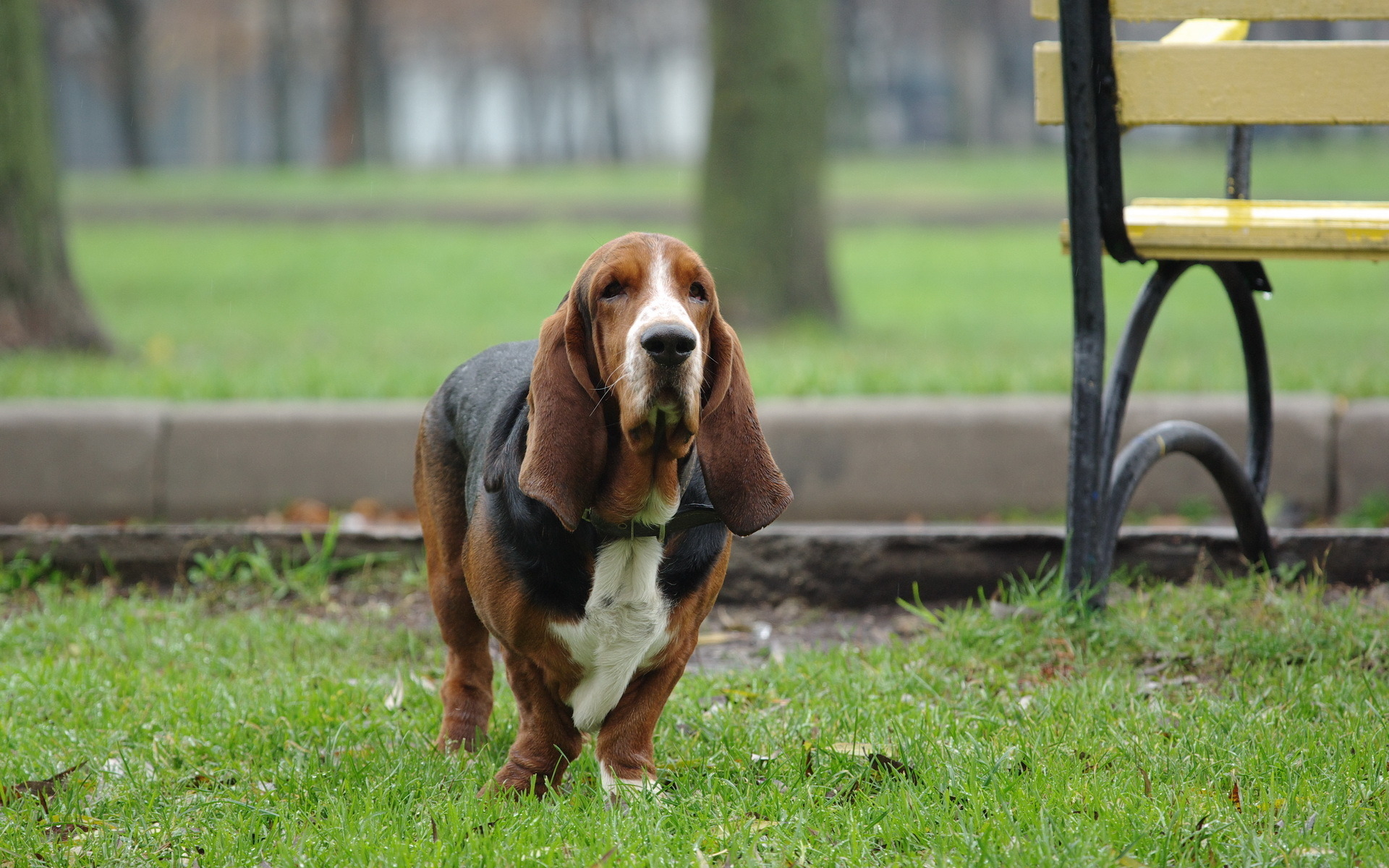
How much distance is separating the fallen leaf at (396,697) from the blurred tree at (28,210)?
5.29 m

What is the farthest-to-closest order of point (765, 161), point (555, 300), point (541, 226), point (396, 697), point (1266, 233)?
point (541, 226), point (555, 300), point (765, 161), point (396, 697), point (1266, 233)

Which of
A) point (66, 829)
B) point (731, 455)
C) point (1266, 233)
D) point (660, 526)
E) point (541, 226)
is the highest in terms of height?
point (1266, 233)

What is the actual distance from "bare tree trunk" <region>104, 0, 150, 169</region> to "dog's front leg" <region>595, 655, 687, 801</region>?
34.2 meters

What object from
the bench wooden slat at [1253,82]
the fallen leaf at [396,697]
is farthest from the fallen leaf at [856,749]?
the bench wooden slat at [1253,82]

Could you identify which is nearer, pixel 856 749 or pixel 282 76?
pixel 856 749

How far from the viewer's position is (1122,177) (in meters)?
3.57

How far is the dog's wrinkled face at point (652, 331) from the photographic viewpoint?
8.12 feet

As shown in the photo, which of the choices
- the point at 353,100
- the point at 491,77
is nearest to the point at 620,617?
the point at 353,100

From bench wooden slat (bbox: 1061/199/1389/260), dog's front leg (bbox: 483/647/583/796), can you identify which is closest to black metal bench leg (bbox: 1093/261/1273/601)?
bench wooden slat (bbox: 1061/199/1389/260)

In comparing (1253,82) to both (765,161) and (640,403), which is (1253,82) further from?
(765,161)

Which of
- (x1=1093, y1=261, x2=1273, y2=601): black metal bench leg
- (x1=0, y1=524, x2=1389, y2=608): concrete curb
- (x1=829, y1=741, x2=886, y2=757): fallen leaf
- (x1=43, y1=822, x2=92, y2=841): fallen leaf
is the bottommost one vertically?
(x1=0, y1=524, x2=1389, y2=608): concrete curb

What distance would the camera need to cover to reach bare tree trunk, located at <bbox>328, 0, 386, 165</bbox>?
3120cm

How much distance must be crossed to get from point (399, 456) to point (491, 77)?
69356 mm

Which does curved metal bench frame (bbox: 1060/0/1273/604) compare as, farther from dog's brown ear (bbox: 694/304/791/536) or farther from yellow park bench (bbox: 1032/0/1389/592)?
dog's brown ear (bbox: 694/304/791/536)
